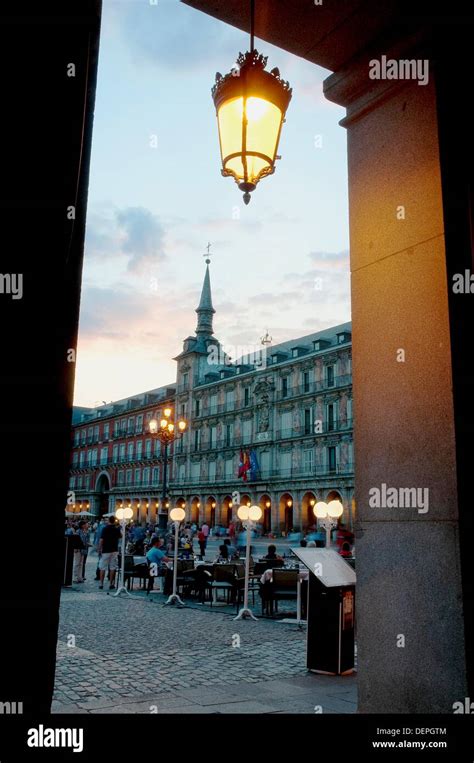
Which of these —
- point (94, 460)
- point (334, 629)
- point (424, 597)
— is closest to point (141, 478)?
point (94, 460)

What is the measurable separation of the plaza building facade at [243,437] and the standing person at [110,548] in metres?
16.4

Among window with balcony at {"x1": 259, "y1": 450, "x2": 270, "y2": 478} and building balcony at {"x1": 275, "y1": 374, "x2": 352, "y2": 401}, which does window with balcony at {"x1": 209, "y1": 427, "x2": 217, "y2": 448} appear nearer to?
window with balcony at {"x1": 259, "y1": 450, "x2": 270, "y2": 478}

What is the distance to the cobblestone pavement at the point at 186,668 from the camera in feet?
15.8

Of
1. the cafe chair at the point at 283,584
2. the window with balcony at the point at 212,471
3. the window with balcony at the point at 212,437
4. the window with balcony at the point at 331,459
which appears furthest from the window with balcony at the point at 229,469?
the cafe chair at the point at 283,584

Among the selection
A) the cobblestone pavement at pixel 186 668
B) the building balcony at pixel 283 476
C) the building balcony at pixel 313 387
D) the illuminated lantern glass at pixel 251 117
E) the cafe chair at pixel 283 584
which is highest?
the building balcony at pixel 313 387

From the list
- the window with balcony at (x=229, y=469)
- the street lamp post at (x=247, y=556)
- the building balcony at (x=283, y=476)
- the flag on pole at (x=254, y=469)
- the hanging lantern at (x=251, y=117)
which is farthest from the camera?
the window with balcony at (x=229, y=469)

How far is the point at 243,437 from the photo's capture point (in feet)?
153

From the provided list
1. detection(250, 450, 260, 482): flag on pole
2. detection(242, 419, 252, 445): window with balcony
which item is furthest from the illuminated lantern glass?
detection(242, 419, 252, 445): window with balcony

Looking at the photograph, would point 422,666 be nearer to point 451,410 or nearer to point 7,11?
point 451,410

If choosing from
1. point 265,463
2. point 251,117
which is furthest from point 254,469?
point 251,117

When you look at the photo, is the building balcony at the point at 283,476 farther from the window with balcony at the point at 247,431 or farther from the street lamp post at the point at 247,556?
the street lamp post at the point at 247,556

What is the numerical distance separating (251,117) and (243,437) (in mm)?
44047

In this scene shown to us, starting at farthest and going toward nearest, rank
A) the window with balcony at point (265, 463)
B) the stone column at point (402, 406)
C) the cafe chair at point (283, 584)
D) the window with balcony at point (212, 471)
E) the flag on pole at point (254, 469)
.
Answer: the window with balcony at point (212, 471) < the window with balcony at point (265, 463) < the flag on pole at point (254, 469) < the cafe chair at point (283, 584) < the stone column at point (402, 406)

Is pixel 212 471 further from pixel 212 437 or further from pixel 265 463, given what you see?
pixel 265 463
